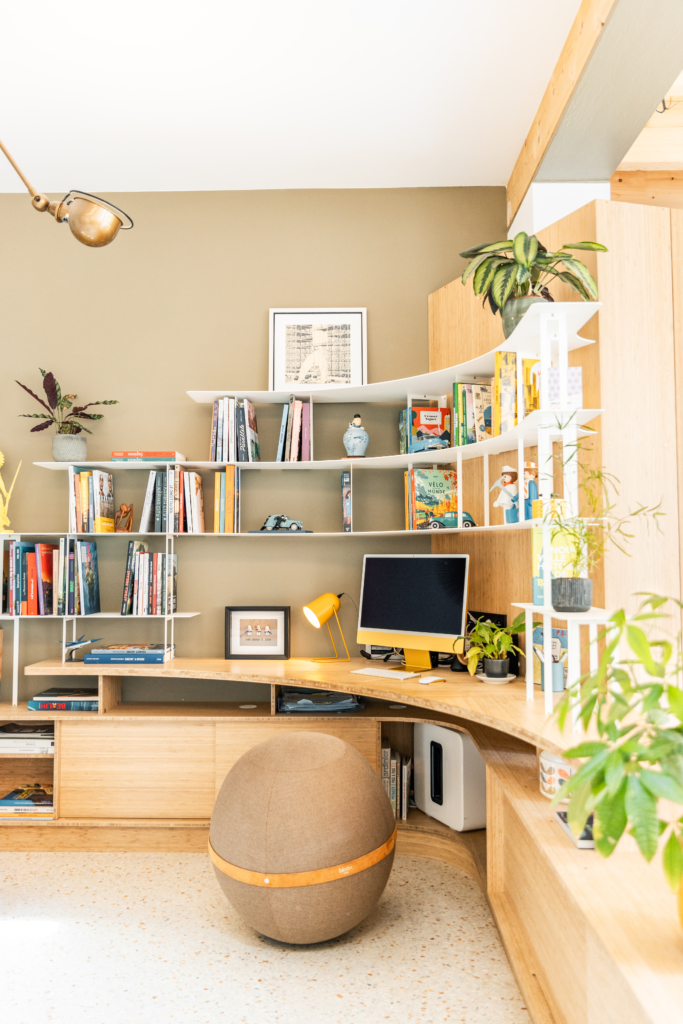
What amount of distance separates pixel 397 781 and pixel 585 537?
1667 mm

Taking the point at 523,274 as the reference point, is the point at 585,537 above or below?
below

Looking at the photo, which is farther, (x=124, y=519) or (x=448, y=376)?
(x=124, y=519)

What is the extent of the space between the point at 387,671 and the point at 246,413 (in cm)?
140

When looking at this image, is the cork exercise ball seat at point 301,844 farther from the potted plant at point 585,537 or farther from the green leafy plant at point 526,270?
the green leafy plant at point 526,270

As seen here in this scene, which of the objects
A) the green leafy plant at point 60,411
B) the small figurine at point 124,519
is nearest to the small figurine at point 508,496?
the small figurine at point 124,519

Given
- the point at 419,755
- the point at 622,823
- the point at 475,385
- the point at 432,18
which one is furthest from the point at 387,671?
the point at 432,18

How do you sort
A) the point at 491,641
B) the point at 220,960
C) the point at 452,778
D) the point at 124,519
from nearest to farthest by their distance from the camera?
1. the point at 220,960
2. the point at 491,641
3. the point at 452,778
4. the point at 124,519

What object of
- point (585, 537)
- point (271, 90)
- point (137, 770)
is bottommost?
point (137, 770)

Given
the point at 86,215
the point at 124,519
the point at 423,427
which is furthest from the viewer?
the point at 124,519

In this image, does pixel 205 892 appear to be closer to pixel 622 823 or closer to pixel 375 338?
pixel 622 823

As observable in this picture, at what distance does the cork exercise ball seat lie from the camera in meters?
2.03

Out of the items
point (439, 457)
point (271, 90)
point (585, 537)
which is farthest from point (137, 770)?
point (271, 90)

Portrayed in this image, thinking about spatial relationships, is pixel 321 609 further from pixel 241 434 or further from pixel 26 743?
pixel 26 743

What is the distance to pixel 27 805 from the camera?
10.1 feet
